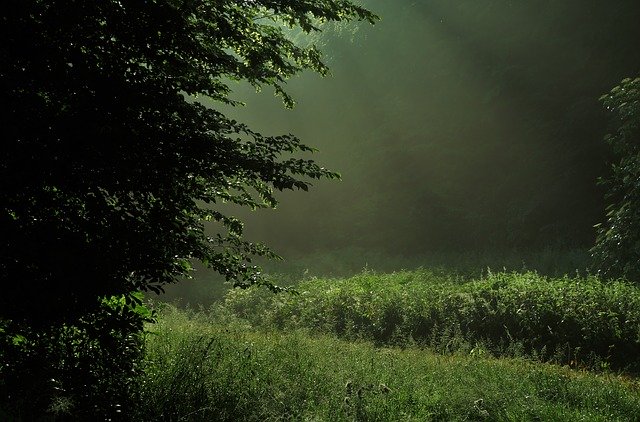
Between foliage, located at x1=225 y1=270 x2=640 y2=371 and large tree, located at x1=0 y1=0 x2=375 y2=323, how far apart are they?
4828 mm

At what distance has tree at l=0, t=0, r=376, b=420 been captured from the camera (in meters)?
4.49

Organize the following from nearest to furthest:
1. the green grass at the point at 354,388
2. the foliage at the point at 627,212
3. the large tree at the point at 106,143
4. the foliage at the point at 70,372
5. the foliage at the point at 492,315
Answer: the large tree at the point at 106,143 < the foliage at the point at 70,372 < the green grass at the point at 354,388 < the foliage at the point at 492,315 < the foliage at the point at 627,212

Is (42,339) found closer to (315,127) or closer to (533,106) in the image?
(533,106)

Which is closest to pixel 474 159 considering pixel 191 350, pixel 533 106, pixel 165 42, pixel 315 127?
pixel 533 106

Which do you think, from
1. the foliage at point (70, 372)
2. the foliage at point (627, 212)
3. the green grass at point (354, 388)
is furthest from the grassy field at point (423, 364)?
the foliage at point (627, 212)

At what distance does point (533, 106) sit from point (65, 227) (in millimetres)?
23487

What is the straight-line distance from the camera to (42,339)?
532cm

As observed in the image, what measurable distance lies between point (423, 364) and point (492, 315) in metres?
4.14

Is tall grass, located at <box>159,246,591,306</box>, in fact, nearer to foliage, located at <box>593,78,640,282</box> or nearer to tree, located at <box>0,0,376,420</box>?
foliage, located at <box>593,78,640,282</box>

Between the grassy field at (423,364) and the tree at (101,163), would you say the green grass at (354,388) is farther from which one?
the tree at (101,163)

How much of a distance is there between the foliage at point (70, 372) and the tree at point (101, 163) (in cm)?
2

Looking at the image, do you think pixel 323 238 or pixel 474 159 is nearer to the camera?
pixel 474 159

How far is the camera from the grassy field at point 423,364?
598 cm

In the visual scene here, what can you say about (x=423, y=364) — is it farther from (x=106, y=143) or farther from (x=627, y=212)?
(x=627, y=212)
